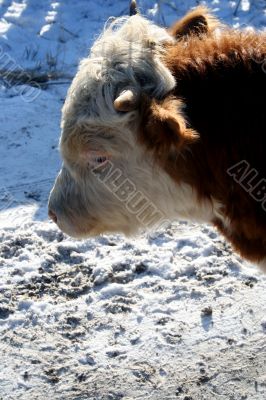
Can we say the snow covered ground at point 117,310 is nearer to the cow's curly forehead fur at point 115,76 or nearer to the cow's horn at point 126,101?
the cow's curly forehead fur at point 115,76

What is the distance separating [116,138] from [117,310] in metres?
1.53

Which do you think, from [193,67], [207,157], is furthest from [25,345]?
[193,67]

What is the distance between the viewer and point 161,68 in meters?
3.36

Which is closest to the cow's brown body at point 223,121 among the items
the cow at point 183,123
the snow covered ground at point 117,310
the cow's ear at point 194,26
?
the cow at point 183,123

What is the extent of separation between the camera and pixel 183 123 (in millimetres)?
3121

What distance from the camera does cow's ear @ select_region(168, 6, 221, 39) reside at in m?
3.80

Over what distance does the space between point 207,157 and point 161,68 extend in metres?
0.48

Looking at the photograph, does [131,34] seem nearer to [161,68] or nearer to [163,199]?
[161,68]

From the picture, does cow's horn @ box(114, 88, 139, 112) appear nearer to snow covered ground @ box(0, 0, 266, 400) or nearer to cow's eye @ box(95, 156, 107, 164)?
cow's eye @ box(95, 156, 107, 164)

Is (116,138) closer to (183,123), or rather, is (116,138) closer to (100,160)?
(100,160)

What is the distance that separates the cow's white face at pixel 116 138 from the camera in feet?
11.0

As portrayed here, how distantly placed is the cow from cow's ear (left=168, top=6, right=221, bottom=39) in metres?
0.08

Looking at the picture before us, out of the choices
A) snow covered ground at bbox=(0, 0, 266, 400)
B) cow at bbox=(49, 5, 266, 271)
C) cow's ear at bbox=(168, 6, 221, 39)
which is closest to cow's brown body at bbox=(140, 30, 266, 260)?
cow at bbox=(49, 5, 266, 271)

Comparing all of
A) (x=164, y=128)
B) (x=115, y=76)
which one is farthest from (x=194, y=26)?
(x=164, y=128)
